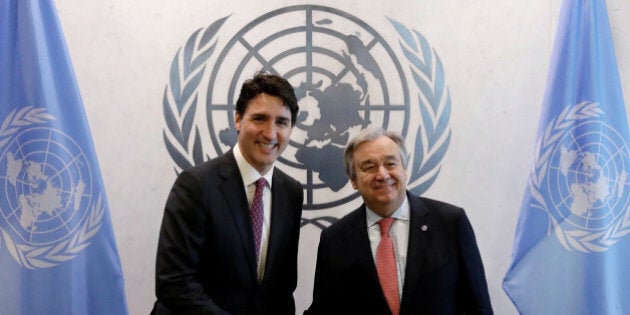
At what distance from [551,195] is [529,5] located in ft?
3.15

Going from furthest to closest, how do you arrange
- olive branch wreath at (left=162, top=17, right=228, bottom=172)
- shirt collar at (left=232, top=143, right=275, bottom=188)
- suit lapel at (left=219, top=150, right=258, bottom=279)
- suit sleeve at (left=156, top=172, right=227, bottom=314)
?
olive branch wreath at (left=162, top=17, right=228, bottom=172), shirt collar at (left=232, top=143, right=275, bottom=188), suit lapel at (left=219, top=150, right=258, bottom=279), suit sleeve at (left=156, top=172, right=227, bottom=314)

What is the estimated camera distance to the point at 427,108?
9.11 feet

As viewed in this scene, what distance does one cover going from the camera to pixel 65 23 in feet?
9.08

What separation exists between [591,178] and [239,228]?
5.01 ft

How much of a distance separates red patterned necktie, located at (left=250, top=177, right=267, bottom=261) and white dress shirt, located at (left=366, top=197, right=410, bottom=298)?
14.7 inches

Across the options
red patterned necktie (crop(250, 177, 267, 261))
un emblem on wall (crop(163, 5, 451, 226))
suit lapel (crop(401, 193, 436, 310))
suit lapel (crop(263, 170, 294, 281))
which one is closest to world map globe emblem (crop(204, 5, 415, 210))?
un emblem on wall (crop(163, 5, 451, 226))

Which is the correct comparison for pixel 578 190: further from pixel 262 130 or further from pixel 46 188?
pixel 46 188

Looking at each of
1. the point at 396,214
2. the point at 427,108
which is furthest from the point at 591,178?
the point at 396,214

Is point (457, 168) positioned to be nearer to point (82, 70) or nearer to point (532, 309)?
point (532, 309)

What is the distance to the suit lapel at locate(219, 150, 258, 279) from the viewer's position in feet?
6.27

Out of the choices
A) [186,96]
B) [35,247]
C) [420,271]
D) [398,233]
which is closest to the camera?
[420,271]

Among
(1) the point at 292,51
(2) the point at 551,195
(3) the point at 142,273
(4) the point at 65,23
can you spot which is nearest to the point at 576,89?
(2) the point at 551,195

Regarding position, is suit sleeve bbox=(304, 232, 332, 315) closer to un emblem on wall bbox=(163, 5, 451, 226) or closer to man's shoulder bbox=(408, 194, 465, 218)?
man's shoulder bbox=(408, 194, 465, 218)

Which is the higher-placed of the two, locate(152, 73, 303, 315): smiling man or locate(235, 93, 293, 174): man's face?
locate(235, 93, 293, 174): man's face
